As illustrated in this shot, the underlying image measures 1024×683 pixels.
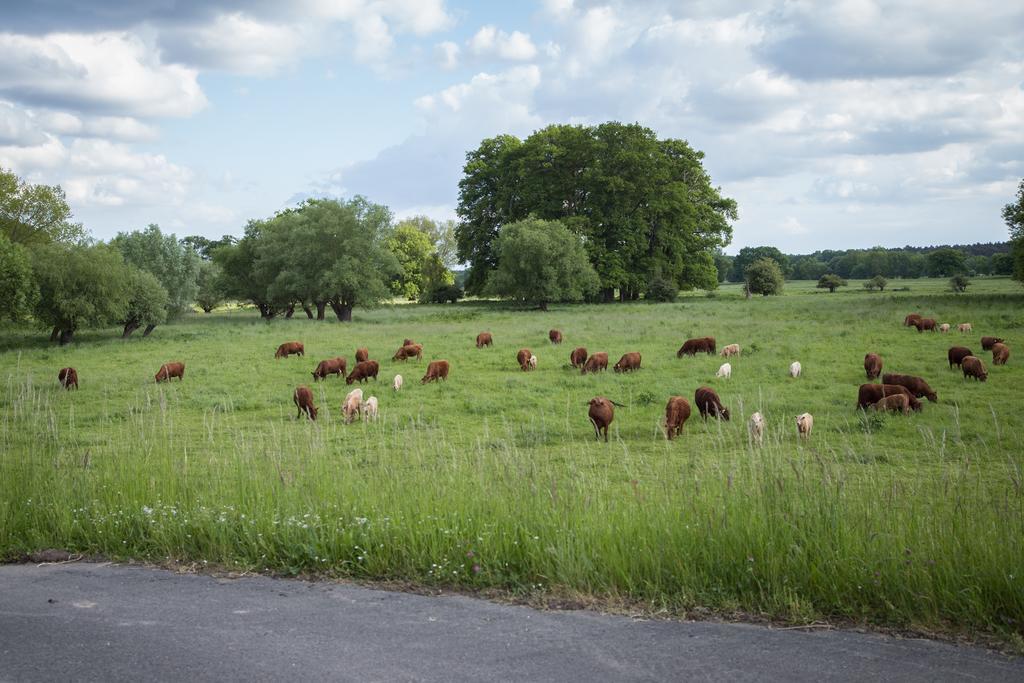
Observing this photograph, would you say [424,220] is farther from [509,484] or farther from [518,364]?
[509,484]

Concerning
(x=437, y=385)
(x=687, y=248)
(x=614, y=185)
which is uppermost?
(x=614, y=185)

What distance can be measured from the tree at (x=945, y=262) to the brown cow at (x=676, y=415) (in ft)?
401

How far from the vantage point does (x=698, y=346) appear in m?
29.0

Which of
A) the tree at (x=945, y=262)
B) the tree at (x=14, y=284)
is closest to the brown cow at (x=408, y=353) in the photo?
the tree at (x=14, y=284)

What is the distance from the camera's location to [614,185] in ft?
220

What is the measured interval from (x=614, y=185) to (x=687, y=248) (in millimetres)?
12059

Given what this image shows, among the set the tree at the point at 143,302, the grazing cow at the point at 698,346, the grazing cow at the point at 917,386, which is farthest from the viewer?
the tree at the point at 143,302

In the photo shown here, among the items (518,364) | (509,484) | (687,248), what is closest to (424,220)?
(687,248)

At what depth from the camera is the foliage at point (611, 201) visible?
6881 centimetres

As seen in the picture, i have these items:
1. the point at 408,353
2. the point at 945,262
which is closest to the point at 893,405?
the point at 408,353

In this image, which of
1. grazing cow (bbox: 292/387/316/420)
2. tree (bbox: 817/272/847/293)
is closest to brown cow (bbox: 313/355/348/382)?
grazing cow (bbox: 292/387/316/420)

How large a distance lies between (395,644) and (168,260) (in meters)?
60.7

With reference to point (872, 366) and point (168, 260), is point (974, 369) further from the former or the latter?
point (168, 260)

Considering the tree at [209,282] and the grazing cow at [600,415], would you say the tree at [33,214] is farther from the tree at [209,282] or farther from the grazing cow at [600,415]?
the grazing cow at [600,415]
